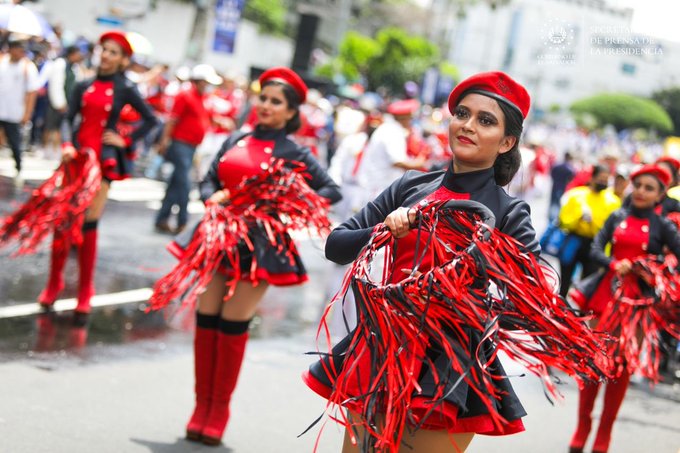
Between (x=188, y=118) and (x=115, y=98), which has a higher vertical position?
(x=115, y=98)

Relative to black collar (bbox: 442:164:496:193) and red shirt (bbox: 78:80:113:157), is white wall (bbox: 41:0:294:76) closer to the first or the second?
red shirt (bbox: 78:80:113:157)

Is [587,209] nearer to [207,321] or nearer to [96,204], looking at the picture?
[96,204]

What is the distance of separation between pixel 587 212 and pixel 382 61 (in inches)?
1571

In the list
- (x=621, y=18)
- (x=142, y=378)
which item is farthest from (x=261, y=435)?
(x=621, y=18)

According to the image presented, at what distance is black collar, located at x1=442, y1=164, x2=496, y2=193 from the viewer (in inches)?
138

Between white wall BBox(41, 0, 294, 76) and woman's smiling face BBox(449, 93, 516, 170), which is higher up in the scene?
woman's smiling face BBox(449, 93, 516, 170)

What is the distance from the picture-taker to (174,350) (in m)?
7.03

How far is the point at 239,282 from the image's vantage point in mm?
5301

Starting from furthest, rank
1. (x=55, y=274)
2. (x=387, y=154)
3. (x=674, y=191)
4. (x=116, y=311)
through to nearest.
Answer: (x=387, y=154), (x=674, y=191), (x=116, y=311), (x=55, y=274)

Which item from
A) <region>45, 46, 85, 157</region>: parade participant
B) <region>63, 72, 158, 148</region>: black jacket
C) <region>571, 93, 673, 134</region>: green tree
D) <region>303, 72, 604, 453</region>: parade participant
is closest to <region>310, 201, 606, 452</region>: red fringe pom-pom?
<region>303, 72, 604, 453</region>: parade participant

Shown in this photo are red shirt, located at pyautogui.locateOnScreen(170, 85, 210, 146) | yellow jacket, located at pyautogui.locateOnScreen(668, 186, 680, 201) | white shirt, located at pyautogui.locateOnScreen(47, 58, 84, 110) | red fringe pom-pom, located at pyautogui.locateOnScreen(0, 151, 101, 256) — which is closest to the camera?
red fringe pom-pom, located at pyautogui.locateOnScreen(0, 151, 101, 256)

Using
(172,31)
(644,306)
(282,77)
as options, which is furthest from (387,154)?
(172,31)

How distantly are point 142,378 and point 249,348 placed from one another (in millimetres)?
1469

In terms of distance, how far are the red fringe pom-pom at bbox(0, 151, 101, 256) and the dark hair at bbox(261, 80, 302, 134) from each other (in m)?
2.01
